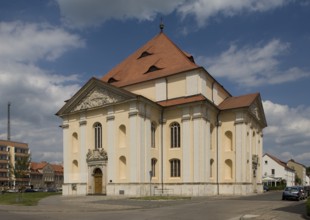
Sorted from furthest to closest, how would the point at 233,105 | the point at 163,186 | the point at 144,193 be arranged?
the point at 233,105, the point at 163,186, the point at 144,193

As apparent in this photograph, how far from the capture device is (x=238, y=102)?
43594mm

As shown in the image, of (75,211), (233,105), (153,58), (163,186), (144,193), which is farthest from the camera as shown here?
(153,58)

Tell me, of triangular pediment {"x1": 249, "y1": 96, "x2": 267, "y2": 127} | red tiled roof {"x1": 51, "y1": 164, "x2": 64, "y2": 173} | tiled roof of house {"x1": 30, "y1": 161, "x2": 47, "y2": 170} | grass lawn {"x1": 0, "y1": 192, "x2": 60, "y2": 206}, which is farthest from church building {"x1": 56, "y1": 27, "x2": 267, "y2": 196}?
red tiled roof {"x1": 51, "y1": 164, "x2": 64, "y2": 173}

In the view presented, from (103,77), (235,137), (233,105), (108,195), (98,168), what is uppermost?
(103,77)

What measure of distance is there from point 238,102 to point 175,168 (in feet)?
37.4

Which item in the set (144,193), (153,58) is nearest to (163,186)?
(144,193)

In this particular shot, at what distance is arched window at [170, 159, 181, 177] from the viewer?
3922 cm

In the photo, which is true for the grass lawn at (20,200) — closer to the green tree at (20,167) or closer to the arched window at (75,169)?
the green tree at (20,167)

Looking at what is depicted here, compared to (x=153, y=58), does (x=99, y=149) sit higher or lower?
lower

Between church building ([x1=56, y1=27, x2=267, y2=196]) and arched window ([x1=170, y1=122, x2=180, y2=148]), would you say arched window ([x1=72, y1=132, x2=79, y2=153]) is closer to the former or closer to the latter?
church building ([x1=56, y1=27, x2=267, y2=196])

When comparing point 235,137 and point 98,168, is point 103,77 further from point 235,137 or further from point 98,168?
point 235,137

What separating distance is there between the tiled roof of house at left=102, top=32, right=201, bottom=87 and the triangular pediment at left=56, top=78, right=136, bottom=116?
4.20 meters

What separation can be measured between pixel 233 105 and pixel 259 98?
8.22 meters

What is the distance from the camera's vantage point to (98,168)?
130ft
